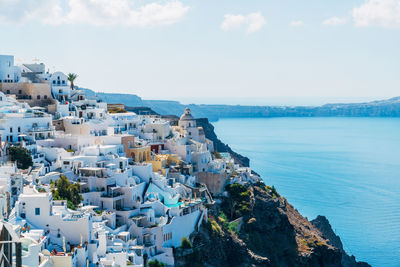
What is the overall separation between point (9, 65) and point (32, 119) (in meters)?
10.6

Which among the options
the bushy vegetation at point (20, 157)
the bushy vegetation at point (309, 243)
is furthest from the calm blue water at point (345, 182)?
the bushy vegetation at point (20, 157)

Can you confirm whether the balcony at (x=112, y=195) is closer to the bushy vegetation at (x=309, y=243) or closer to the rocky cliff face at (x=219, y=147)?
the bushy vegetation at (x=309, y=243)

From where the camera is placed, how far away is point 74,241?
83.5 feet

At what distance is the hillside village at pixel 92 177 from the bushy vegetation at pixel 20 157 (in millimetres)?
54

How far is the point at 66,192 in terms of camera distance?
1172 inches

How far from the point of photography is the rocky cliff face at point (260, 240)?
35000 millimetres

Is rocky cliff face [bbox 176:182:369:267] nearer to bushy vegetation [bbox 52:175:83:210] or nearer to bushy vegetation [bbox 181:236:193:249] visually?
bushy vegetation [bbox 181:236:193:249]

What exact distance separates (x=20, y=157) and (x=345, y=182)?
70.8m

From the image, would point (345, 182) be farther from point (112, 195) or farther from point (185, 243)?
point (112, 195)

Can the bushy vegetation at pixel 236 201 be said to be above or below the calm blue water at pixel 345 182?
above

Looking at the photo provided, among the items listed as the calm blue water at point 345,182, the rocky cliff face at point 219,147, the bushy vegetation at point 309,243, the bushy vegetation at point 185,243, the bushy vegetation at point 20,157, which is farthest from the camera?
the rocky cliff face at point 219,147

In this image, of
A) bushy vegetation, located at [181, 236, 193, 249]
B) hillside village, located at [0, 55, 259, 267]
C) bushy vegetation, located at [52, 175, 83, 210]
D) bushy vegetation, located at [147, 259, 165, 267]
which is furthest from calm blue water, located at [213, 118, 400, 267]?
bushy vegetation, located at [52, 175, 83, 210]

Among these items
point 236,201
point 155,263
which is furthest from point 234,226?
point 155,263

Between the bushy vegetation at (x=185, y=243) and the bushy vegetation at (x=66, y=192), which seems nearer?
the bushy vegetation at (x=66, y=192)
